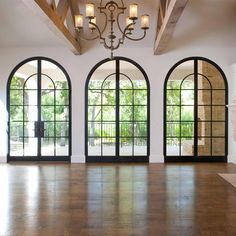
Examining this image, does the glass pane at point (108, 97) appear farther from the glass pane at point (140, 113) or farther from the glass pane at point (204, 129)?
the glass pane at point (204, 129)

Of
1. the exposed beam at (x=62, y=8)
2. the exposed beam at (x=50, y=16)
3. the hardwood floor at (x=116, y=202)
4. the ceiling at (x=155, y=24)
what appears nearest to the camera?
the hardwood floor at (x=116, y=202)

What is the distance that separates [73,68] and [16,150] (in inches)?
95.4

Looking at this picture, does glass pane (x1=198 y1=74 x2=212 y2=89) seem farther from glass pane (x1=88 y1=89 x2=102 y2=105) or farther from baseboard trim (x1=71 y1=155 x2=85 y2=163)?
baseboard trim (x1=71 y1=155 x2=85 y2=163)

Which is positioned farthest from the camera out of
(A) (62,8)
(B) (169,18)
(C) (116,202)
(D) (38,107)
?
(D) (38,107)

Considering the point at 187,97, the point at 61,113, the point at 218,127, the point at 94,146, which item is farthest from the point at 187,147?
the point at 61,113

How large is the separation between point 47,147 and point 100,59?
248 cm

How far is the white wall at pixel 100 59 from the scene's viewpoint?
779cm

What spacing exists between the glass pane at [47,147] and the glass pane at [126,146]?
1.69 m

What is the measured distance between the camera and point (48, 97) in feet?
26.1

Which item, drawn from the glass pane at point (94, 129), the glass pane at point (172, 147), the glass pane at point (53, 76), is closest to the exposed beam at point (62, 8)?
the glass pane at point (53, 76)

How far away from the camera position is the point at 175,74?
25.7 ft

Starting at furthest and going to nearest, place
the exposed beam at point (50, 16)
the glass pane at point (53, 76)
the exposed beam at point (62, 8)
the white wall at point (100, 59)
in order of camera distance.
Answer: the glass pane at point (53, 76)
the white wall at point (100, 59)
the exposed beam at point (62, 8)
the exposed beam at point (50, 16)

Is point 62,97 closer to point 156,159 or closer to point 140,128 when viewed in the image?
point 140,128

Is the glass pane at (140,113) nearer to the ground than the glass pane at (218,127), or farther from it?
farther from it
